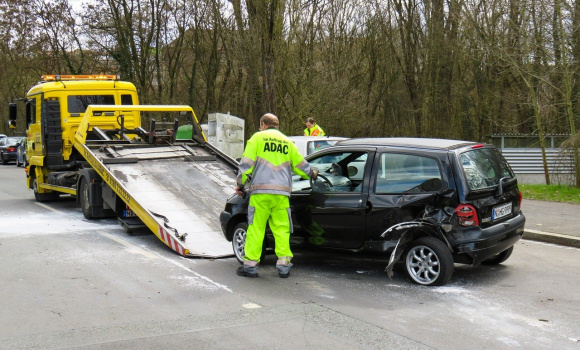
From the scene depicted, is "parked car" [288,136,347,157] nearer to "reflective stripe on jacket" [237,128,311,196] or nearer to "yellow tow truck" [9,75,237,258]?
"yellow tow truck" [9,75,237,258]

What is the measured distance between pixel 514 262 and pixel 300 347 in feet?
14.0

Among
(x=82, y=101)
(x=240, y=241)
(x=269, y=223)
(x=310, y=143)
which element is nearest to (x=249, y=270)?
(x=269, y=223)

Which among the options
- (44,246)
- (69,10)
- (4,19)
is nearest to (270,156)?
(44,246)

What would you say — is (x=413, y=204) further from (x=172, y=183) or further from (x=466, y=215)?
(x=172, y=183)

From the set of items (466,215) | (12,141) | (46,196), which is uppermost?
(12,141)

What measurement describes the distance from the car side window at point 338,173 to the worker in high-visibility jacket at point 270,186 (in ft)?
0.94

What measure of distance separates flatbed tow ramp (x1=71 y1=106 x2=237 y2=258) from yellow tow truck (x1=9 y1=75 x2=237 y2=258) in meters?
0.01

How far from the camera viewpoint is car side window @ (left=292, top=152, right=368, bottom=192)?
24.7 ft

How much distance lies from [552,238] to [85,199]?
7908 millimetres

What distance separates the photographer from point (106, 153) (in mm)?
11531

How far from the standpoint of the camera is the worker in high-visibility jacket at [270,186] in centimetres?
729

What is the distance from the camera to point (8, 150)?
33.9m

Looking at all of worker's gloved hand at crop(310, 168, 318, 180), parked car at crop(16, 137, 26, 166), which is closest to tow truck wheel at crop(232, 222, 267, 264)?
worker's gloved hand at crop(310, 168, 318, 180)

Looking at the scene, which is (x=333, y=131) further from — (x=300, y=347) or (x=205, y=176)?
(x=300, y=347)
